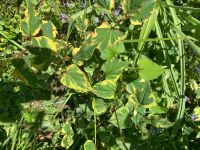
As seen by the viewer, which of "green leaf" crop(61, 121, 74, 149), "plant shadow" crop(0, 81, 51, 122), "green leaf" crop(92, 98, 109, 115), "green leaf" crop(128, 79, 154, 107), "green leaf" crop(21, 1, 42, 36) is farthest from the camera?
"plant shadow" crop(0, 81, 51, 122)

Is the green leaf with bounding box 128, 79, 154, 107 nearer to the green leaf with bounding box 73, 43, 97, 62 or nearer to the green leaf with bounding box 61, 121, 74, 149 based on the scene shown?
the green leaf with bounding box 73, 43, 97, 62

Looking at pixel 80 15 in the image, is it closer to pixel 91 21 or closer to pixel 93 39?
pixel 91 21

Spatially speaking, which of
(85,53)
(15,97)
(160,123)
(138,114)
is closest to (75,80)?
(85,53)

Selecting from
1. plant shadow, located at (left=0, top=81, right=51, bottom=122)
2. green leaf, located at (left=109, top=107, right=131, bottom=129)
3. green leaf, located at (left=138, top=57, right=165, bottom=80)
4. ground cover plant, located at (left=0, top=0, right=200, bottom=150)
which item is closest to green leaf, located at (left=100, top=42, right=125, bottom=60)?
ground cover plant, located at (left=0, top=0, right=200, bottom=150)

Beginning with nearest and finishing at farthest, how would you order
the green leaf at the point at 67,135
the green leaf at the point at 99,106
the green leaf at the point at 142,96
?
the green leaf at the point at 142,96 → the green leaf at the point at 99,106 → the green leaf at the point at 67,135

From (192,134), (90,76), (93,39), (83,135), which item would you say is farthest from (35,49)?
(192,134)

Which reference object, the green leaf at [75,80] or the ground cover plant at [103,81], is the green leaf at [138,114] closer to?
the ground cover plant at [103,81]

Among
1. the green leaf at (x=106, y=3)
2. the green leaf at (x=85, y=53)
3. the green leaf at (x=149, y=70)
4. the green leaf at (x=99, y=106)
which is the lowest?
the green leaf at (x=99, y=106)

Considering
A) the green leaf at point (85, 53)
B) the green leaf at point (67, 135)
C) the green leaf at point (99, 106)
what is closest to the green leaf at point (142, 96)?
the green leaf at point (99, 106)
